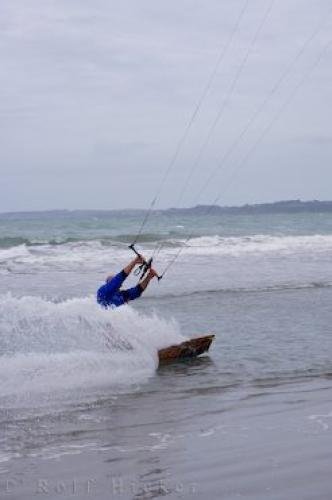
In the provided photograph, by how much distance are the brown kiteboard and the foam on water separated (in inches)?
8.3

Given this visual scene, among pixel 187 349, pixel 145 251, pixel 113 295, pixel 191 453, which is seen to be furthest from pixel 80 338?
pixel 145 251

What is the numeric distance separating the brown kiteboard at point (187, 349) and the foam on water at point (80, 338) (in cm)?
21

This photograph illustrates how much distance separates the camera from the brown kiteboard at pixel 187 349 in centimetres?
1214

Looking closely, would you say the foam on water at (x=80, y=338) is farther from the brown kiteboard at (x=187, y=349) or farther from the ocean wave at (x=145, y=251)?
the ocean wave at (x=145, y=251)

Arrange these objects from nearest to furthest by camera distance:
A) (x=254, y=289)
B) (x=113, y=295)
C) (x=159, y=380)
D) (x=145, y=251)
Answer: (x=159, y=380)
(x=113, y=295)
(x=254, y=289)
(x=145, y=251)

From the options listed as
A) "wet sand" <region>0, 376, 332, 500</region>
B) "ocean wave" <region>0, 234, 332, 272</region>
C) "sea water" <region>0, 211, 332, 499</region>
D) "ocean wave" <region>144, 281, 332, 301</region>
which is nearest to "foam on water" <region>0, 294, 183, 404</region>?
"sea water" <region>0, 211, 332, 499</region>

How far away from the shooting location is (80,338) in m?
12.1

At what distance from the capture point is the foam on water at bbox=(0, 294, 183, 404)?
1084cm

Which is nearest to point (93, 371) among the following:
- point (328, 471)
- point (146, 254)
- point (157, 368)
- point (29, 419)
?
point (157, 368)

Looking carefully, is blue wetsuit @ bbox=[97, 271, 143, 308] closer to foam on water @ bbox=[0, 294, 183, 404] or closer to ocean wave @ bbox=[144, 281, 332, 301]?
foam on water @ bbox=[0, 294, 183, 404]

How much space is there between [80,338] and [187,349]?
6.04 ft

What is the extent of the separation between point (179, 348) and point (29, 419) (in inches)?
175

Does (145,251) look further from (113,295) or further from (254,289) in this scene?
(113,295)

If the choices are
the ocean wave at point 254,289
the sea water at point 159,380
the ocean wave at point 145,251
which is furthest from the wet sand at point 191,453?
the ocean wave at point 145,251
